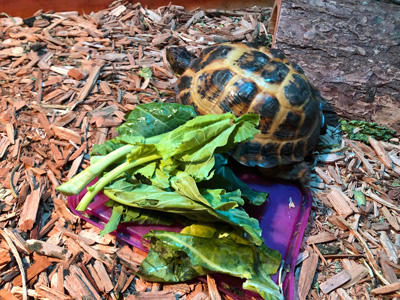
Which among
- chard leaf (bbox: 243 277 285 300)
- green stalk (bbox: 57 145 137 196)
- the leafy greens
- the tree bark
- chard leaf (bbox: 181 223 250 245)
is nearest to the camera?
chard leaf (bbox: 243 277 285 300)

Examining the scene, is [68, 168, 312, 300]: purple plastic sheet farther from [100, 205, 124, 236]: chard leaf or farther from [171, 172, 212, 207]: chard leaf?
[171, 172, 212, 207]: chard leaf

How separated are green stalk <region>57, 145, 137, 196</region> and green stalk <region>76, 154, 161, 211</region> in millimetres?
56

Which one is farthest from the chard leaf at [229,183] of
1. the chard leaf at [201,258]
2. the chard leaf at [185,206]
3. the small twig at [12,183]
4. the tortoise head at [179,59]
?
the small twig at [12,183]

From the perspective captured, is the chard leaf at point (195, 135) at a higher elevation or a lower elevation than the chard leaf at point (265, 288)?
higher

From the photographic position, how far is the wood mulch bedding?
77.8 inches

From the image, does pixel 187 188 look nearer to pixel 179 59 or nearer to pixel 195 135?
pixel 195 135

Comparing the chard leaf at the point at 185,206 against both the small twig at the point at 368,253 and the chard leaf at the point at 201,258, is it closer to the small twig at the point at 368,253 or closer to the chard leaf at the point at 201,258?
the chard leaf at the point at 201,258

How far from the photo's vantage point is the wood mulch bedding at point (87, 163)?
6.48 feet

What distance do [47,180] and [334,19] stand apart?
8.83 feet

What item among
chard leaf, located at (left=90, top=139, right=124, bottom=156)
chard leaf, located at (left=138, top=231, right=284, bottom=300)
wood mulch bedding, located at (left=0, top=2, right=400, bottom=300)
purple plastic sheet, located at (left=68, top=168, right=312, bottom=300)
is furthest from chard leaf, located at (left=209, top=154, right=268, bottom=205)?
chard leaf, located at (left=90, top=139, right=124, bottom=156)

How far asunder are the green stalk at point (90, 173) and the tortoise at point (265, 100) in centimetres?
68

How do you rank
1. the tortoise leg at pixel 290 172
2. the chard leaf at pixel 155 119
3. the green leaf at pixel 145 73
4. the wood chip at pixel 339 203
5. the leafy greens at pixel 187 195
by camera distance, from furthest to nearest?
the green leaf at pixel 145 73
the tortoise leg at pixel 290 172
the wood chip at pixel 339 203
the chard leaf at pixel 155 119
the leafy greens at pixel 187 195

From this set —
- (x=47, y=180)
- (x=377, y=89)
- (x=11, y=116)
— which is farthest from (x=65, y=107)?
(x=377, y=89)

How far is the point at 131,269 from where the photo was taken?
2.00 metres
